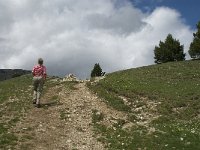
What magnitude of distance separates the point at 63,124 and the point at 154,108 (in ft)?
29.9

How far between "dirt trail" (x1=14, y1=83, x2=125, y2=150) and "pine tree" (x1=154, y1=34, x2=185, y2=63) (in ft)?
166

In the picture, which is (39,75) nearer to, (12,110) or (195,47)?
(12,110)

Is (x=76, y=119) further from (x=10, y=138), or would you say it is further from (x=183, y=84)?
(x=183, y=84)

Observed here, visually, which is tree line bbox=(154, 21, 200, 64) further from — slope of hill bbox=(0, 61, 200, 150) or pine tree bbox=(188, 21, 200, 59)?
slope of hill bbox=(0, 61, 200, 150)

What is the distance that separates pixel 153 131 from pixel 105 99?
10158 millimetres

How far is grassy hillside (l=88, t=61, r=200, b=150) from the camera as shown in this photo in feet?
86.0

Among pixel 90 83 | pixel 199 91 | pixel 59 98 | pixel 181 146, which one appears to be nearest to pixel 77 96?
pixel 59 98

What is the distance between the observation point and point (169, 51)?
88312 mm

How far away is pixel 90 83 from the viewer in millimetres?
45906

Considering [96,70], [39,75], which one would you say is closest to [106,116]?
[39,75]

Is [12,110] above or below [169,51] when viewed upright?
below

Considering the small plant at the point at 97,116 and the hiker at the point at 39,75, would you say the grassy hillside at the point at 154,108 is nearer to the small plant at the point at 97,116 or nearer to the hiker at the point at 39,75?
the small plant at the point at 97,116

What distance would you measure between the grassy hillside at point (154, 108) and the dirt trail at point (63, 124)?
1065 mm

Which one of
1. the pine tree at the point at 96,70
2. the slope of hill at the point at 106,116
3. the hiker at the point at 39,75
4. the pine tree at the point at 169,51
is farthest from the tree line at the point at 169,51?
the hiker at the point at 39,75
